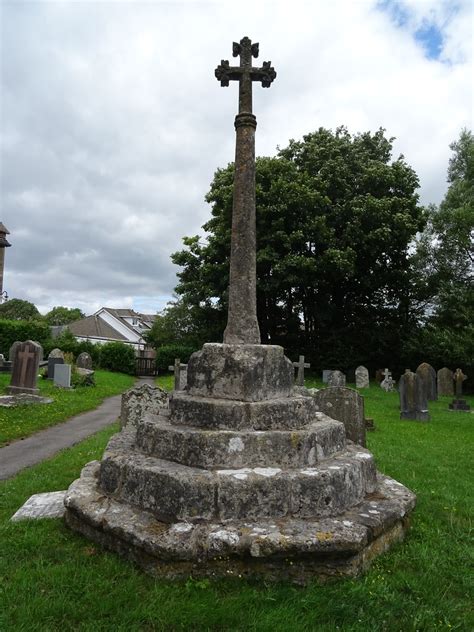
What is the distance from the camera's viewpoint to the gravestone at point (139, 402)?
24.9ft

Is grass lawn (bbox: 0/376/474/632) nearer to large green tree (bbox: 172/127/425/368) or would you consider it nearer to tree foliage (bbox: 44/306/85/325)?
large green tree (bbox: 172/127/425/368)

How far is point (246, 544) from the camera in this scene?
3.31 metres

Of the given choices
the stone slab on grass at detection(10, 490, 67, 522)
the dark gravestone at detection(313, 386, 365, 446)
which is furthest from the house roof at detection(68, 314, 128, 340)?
the stone slab on grass at detection(10, 490, 67, 522)

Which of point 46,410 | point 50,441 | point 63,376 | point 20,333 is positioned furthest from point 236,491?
point 20,333

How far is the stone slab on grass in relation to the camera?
4.51 meters

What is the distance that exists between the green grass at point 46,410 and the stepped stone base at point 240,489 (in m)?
6.16

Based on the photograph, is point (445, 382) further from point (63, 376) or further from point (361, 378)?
point (63, 376)

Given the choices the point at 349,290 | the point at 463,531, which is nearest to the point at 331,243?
the point at 349,290

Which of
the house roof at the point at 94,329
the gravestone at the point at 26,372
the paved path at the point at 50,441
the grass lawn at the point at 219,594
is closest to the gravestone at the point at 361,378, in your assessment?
the paved path at the point at 50,441

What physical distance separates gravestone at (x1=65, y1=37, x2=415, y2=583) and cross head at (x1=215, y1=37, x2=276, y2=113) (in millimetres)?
512

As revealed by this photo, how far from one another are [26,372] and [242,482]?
1254 centimetres

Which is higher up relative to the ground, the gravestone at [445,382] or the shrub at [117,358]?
the shrub at [117,358]

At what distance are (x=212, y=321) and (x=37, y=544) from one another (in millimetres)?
22740

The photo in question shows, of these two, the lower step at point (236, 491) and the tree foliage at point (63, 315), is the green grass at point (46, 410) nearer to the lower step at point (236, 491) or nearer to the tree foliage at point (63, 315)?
the lower step at point (236, 491)
